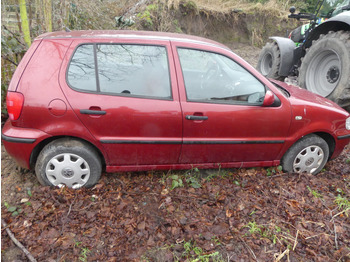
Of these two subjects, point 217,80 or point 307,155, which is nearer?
point 217,80

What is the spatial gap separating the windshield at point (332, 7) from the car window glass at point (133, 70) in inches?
191

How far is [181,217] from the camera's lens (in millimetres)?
2463

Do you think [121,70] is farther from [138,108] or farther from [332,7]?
[332,7]

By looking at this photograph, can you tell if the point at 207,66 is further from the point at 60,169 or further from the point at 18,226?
the point at 18,226

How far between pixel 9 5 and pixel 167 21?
18.3ft

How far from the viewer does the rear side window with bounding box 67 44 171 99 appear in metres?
2.43

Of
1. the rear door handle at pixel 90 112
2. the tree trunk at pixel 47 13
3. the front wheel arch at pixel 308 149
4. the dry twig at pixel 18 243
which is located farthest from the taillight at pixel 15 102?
the front wheel arch at pixel 308 149

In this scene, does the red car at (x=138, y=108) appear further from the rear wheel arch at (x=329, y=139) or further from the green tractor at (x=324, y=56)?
the green tractor at (x=324, y=56)

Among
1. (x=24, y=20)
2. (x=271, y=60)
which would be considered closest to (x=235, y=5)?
(x=271, y=60)

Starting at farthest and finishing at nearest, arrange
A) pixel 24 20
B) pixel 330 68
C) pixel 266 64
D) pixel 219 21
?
1. pixel 219 21
2. pixel 266 64
3. pixel 330 68
4. pixel 24 20

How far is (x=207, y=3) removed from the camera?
10117 mm

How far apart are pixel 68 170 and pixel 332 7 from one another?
6.25 meters

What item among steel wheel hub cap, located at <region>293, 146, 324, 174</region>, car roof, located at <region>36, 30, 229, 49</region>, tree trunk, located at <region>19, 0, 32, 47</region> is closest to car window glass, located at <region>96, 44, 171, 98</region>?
car roof, located at <region>36, 30, 229, 49</region>

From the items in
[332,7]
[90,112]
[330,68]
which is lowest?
[90,112]
